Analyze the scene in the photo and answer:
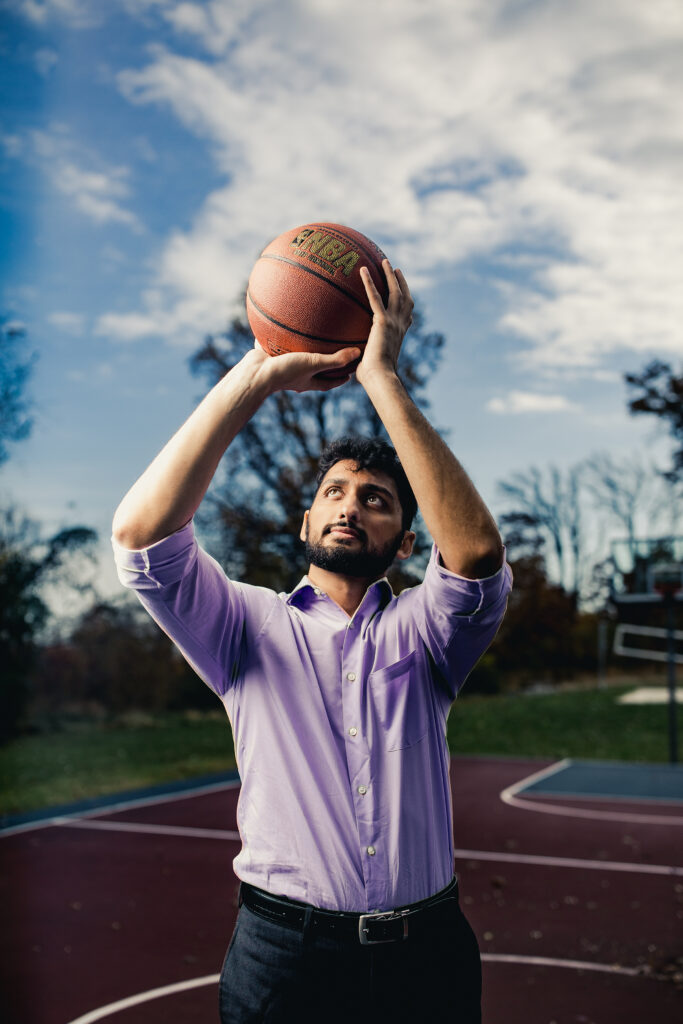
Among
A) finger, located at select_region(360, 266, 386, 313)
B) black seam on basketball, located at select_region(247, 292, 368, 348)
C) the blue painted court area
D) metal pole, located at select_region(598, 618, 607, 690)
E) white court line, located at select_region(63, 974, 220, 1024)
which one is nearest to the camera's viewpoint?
finger, located at select_region(360, 266, 386, 313)

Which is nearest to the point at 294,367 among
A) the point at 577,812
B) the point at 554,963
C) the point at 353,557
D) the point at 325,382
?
the point at 325,382

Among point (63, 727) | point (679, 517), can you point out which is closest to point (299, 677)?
point (63, 727)

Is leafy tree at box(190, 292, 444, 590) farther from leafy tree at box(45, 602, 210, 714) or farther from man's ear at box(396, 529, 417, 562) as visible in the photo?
man's ear at box(396, 529, 417, 562)

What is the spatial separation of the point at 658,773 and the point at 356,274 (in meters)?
13.8

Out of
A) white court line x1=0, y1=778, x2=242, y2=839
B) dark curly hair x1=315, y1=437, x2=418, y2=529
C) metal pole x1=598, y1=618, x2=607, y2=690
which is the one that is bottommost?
white court line x1=0, y1=778, x2=242, y2=839

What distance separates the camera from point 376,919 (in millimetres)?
2039

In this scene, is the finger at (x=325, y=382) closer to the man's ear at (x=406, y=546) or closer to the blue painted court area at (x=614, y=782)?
the man's ear at (x=406, y=546)

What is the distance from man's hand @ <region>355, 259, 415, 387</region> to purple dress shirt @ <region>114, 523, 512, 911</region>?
456mm

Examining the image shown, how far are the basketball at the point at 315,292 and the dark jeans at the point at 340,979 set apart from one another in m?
1.45

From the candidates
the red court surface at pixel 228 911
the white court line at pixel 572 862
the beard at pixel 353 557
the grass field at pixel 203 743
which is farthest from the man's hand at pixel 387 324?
the grass field at pixel 203 743

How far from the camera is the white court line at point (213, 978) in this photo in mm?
5090

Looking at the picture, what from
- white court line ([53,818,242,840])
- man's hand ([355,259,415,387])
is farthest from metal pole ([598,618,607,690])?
man's hand ([355,259,415,387])

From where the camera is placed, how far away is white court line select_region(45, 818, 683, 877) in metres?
8.62

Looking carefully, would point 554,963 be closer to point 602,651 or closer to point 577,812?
point 577,812
